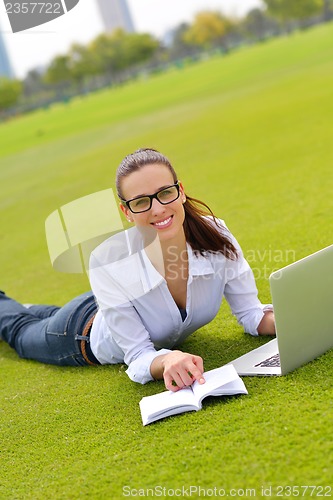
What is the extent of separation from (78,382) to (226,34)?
351 ft

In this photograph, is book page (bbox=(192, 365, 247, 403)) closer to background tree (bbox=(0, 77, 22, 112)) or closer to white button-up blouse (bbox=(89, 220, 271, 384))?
white button-up blouse (bbox=(89, 220, 271, 384))

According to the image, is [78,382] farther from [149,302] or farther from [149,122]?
[149,122]

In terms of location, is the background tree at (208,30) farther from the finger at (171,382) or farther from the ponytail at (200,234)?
the finger at (171,382)

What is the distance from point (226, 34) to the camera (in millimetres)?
105312

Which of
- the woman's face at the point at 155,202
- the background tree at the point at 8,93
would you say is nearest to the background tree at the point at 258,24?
the background tree at the point at 8,93

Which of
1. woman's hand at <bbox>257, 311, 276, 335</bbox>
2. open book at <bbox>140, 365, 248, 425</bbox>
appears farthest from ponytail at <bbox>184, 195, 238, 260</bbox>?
open book at <bbox>140, 365, 248, 425</bbox>

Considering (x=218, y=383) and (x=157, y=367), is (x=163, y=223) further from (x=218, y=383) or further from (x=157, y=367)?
(x=218, y=383)

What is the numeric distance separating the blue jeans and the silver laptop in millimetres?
989

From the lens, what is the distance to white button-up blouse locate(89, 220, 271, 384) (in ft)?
9.96

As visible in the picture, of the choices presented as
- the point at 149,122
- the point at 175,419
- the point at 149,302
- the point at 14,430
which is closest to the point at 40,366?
the point at 14,430

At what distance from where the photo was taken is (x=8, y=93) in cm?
9012

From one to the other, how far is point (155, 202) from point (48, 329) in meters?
1.16

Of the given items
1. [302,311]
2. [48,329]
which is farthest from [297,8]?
[302,311]

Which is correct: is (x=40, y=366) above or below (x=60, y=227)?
below
